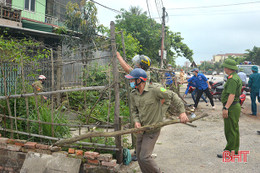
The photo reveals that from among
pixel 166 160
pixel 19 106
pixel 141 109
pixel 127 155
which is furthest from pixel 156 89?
pixel 19 106

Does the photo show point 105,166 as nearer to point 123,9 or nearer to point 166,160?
point 166,160

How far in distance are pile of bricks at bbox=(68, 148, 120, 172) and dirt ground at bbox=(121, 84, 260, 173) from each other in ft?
0.88

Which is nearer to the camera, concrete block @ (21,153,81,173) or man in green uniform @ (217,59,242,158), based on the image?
concrete block @ (21,153,81,173)

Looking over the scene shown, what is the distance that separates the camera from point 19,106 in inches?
188

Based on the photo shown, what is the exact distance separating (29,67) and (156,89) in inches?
150

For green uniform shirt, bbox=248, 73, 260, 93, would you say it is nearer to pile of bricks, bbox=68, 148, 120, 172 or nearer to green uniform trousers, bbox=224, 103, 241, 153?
green uniform trousers, bbox=224, 103, 241, 153

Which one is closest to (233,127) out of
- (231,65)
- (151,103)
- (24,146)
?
(231,65)

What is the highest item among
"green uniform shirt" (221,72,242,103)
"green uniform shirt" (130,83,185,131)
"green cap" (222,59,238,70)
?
→ "green cap" (222,59,238,70)

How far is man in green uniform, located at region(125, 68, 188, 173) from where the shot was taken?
10.5 feet

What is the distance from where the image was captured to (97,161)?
377 cm

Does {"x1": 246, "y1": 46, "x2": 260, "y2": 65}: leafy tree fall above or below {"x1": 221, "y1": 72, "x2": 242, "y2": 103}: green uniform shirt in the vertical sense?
above

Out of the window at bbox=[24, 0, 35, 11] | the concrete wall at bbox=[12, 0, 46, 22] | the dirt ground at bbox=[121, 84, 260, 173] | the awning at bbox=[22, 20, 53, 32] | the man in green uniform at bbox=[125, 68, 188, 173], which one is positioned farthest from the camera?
the window at bbox=[24, 0, 35, 11]

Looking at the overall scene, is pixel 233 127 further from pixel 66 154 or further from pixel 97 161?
pixel 66 154

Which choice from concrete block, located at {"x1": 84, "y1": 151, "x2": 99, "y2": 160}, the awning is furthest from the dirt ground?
the awning
